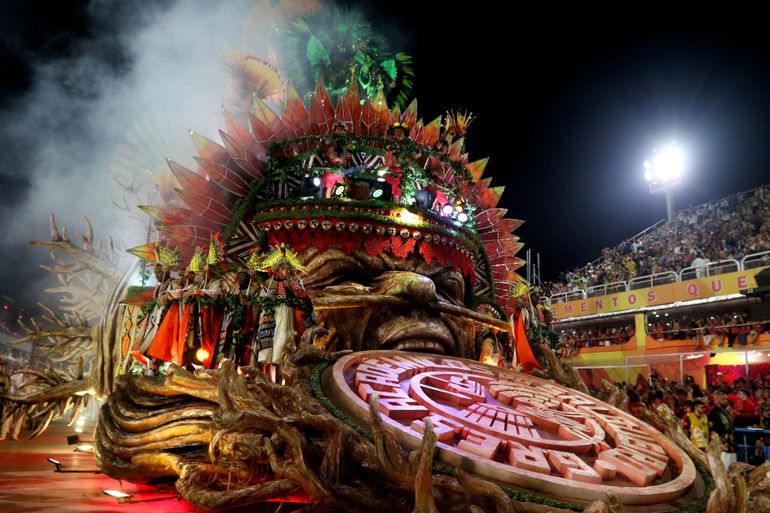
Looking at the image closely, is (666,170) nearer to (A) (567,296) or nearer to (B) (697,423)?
(A) (567,296)

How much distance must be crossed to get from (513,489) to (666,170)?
1378 inches

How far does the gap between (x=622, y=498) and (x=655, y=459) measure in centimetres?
83

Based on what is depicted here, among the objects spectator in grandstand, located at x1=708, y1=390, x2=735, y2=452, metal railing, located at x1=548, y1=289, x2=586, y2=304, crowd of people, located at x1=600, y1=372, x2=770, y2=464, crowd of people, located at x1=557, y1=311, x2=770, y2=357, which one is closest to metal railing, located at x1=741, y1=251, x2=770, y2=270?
crowd of people, located at x1=557, y1=311, x2=770, y2=357

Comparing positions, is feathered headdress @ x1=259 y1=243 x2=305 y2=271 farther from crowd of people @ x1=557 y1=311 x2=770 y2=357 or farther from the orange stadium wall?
the orange stadium wall

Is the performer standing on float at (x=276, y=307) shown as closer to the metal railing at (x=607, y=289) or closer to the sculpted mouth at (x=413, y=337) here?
the sculpted mouth at (x=413, y=337)

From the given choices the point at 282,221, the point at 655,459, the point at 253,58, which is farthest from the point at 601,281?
the point at 655,459

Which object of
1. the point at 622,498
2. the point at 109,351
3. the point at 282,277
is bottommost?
the point at 622,498

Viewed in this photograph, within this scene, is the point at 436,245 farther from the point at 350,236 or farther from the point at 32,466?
the point at 32,466

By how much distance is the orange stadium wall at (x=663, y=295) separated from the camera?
1814 centimetres

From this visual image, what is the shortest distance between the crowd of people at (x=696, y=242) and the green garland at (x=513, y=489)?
705 inches

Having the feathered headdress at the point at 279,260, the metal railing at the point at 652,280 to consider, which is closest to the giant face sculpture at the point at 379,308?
the feathered headdress at the point at 279,260

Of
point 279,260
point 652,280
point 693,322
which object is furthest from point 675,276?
point 279,260

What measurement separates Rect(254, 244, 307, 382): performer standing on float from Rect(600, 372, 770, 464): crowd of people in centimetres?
407

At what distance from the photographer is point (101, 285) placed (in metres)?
11.0
